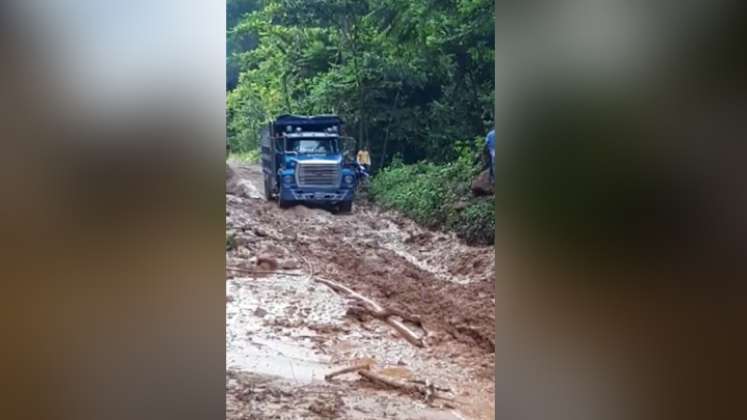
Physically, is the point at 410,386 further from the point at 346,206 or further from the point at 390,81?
the point at 390,81

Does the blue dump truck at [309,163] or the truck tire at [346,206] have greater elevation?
the blue dump truck at [309,163]

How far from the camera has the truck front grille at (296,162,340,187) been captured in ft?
9.77

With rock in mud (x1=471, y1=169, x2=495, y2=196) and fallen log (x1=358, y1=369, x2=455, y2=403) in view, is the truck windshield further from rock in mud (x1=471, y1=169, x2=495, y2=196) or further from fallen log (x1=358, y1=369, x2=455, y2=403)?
fallen log (x1=358, y1=369, x2=455, y2=403)

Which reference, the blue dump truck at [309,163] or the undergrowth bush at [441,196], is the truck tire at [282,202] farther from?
the undergrowth bush at [441,196]

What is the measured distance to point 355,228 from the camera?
2.92m

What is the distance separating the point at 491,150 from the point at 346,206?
724 mm

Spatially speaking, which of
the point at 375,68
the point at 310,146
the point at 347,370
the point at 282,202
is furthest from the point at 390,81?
the point at 347,370

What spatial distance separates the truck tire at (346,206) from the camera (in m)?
2.95

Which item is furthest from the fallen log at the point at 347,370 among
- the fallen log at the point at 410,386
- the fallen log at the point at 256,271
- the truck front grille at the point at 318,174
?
the truck front grille at the point at 318,174

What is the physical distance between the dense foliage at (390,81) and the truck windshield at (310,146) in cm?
14

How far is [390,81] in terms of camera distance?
9.62 feet
